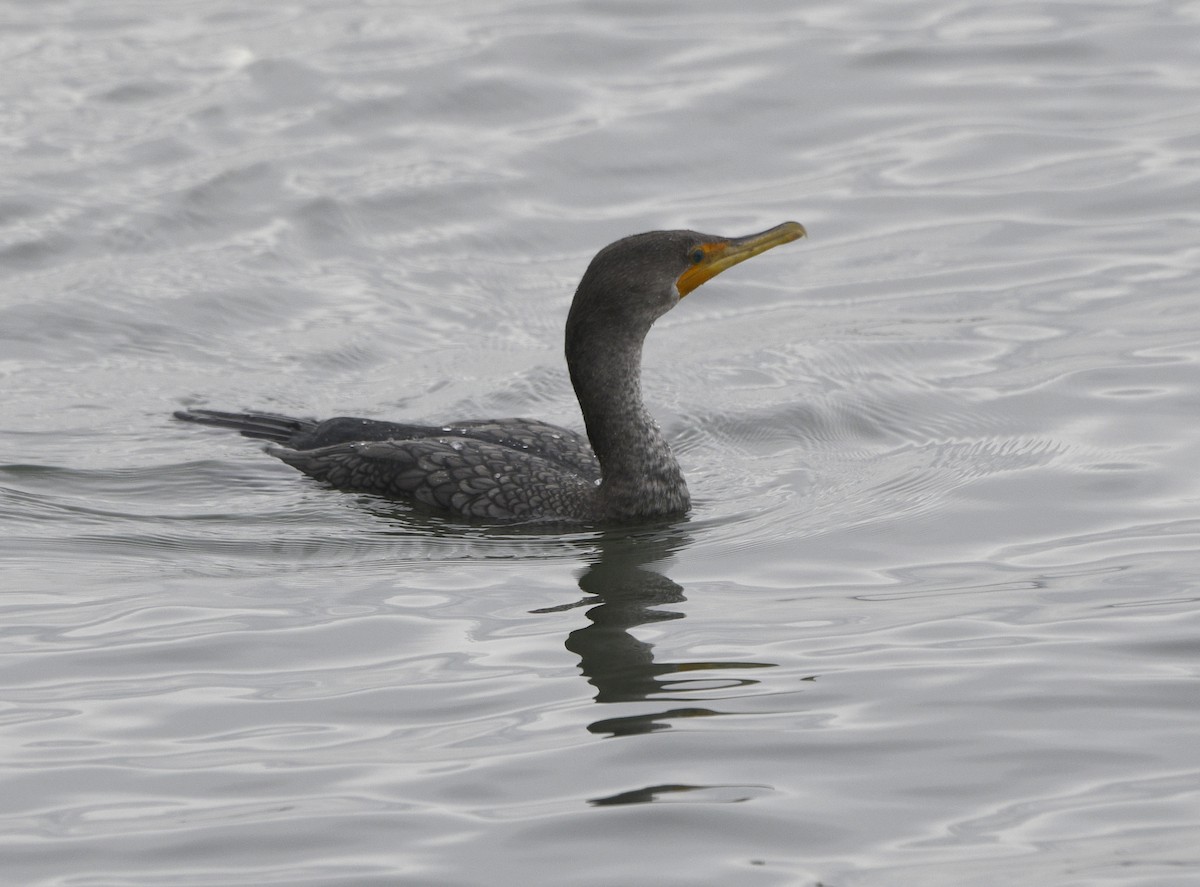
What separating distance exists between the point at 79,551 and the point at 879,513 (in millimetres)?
3220

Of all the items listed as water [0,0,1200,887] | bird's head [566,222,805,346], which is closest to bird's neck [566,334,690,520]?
bird's head [566,222,805,346]

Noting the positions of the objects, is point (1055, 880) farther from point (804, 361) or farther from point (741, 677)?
point (804, 361)

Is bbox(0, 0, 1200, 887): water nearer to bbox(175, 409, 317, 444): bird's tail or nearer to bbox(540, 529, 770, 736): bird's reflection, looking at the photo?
bbox(540, 529, 770, 736): bird's reflection

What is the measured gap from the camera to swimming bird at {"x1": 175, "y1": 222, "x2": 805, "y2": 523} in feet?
26.2

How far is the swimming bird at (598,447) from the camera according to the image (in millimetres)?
8000

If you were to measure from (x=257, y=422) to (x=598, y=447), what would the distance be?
194 centimetres

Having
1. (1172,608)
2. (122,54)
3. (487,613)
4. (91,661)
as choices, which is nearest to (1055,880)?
(1172,608)

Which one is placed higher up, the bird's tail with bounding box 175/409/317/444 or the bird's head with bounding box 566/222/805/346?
the bird's head with bounding box 566/222/805/346

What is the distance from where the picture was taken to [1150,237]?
11703 mm

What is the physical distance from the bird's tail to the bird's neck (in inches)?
63.1

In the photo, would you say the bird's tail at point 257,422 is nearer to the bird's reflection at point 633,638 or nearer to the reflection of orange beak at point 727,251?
the bird's reflection at point 633,638

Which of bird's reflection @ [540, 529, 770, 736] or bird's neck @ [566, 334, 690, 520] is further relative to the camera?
bird's neck @ [566, 334, 690, 520]

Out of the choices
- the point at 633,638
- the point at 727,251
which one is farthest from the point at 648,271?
the point at 633,638

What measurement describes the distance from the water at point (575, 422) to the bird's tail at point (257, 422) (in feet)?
0.67
